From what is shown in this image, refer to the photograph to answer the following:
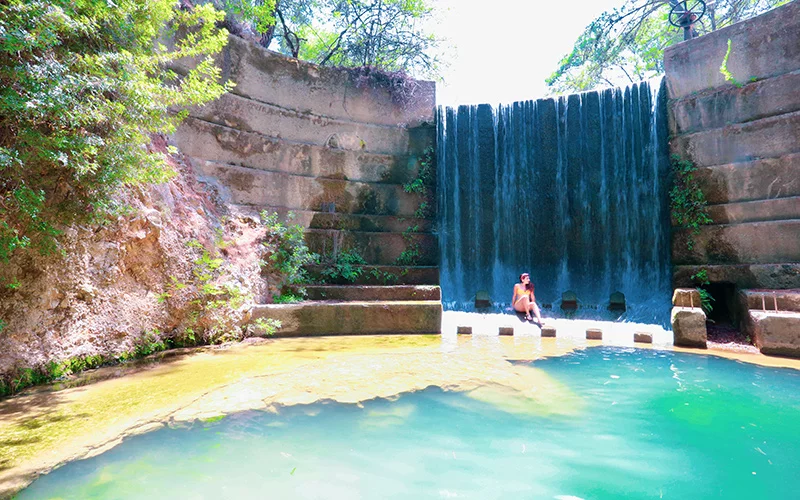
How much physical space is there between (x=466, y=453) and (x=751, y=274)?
7380 millimetres

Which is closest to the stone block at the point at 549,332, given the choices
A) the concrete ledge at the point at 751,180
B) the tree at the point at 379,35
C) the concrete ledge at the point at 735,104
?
the concrete ledge at the point at 751,180

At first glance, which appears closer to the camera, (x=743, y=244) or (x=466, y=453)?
(x=466, y=453)

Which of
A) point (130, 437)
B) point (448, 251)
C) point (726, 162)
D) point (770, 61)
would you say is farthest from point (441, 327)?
point (770, 61)

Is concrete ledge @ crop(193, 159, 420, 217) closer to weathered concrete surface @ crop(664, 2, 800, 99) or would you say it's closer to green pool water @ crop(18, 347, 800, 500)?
weathered concrete surface @ crop(664, 2, 800, 99)

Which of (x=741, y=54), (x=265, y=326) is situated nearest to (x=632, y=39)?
(x=741, y=54)

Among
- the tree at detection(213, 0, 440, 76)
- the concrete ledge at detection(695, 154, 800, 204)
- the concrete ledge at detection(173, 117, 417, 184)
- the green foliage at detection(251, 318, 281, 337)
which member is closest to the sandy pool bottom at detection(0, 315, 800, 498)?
the green foliage at detection(251, 318, 281, 337)

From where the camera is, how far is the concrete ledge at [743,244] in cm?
756

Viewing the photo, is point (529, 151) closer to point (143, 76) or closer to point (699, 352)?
point (699, 352)

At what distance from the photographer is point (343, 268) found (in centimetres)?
922

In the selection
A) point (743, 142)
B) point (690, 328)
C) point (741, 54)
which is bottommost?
point (690, 328)

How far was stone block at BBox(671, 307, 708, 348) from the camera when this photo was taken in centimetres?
623

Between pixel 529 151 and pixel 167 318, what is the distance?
8.68 m

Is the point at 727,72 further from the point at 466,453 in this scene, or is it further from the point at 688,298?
the point at 466,453

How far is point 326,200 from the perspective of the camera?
998 cm
